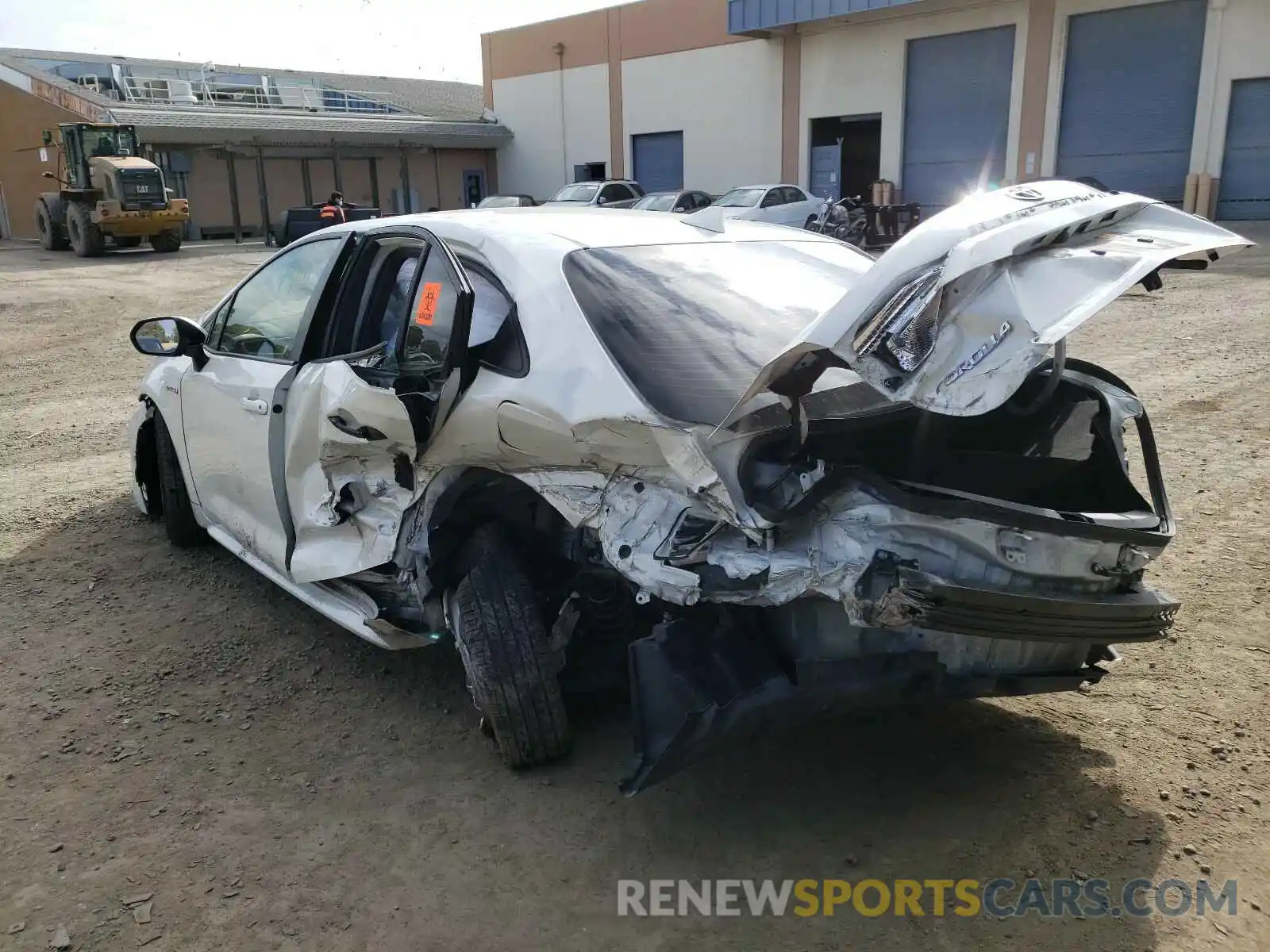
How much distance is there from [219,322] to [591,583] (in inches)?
101

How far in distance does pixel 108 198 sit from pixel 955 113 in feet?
68.7

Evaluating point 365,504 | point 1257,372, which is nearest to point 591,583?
point 365,504

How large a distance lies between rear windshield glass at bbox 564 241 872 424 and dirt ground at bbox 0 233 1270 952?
1.29m

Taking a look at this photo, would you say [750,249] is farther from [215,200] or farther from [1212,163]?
[215,200]

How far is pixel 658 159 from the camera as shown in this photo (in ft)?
112

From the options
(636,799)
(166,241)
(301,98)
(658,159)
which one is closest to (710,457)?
(636,799)

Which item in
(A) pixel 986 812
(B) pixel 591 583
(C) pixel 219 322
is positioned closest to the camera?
(A) pixel 986 812

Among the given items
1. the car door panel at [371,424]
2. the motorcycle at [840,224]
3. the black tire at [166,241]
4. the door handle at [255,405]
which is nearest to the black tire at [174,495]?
→ the door handle at [255,405]

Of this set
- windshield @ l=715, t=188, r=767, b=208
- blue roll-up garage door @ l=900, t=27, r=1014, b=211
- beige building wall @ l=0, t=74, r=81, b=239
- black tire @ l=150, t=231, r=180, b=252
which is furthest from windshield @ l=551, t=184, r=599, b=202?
beige building wall @ l=0, t=74, r=81, b=239

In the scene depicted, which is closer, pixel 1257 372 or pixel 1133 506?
pixel 1133 506

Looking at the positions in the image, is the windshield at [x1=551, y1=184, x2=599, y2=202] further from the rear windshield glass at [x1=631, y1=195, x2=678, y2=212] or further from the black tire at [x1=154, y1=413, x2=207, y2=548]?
the black tire at [x1=154, y1=413, x2=207, y2=548]

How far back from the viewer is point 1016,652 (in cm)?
285

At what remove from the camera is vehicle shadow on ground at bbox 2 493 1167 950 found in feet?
9.04

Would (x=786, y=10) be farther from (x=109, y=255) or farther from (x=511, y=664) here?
(x=511, y=664)
